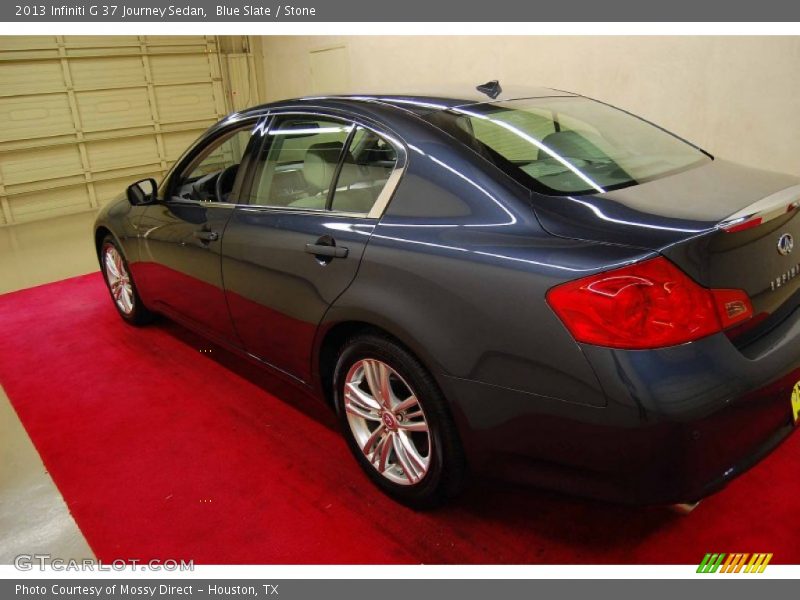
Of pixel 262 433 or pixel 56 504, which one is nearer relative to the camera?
pixel 56 504

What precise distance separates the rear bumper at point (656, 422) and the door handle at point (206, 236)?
53.2 inches

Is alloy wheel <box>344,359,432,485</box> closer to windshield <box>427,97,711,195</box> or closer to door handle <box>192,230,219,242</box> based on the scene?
windshield <box>427,97,711,195</box>

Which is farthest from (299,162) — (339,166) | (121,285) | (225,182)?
(121,285)

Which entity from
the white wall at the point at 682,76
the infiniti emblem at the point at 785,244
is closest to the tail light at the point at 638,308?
the infiniti emblem at the point at 785,244

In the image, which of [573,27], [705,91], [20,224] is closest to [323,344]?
[705,91]

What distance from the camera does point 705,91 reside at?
4.25m

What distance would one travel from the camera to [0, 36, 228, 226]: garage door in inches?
297

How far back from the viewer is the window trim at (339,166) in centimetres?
185

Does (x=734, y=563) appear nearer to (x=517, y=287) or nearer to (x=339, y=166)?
(x=517, y=287)

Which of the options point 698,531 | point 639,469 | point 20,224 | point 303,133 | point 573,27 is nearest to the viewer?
point 639,469

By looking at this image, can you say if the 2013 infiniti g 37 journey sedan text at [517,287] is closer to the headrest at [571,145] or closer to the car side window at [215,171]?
the headrest at [571,145]

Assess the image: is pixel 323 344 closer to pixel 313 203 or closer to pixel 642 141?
pixel 313 203

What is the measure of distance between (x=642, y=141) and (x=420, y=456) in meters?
1.31

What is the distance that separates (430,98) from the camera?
2084 mm
